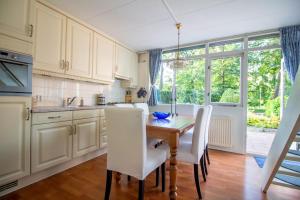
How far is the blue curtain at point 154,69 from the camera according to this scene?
3.98m

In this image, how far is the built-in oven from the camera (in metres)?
1.56

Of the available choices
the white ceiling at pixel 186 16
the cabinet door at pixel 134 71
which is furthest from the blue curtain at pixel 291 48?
the cabinet door at pixel 134 71

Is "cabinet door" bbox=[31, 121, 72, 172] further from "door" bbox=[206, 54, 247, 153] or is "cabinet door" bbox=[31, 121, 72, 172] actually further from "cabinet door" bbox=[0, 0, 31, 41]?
"door" bbox=[206, 54, 247, 153]

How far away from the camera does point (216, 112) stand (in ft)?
10.9

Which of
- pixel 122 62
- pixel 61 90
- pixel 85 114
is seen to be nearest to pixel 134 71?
pixel 122 62

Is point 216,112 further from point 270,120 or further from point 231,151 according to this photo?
point 270,120

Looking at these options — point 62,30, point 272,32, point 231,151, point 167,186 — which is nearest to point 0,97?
point 62,30

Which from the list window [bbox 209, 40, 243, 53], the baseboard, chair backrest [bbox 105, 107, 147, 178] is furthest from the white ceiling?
the baseboard

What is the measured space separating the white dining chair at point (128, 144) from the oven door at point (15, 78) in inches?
41.3

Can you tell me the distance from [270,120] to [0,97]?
5399 millimetres

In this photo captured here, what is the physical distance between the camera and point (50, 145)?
2004mm

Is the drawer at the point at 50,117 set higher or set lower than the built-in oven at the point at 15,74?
lower

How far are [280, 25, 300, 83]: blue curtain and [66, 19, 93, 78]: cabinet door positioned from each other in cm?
344

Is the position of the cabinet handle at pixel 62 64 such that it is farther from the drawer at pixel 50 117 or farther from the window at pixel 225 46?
the window at pixel 225 46
